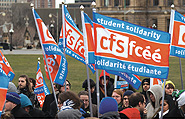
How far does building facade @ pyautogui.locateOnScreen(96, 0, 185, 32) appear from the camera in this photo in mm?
81562

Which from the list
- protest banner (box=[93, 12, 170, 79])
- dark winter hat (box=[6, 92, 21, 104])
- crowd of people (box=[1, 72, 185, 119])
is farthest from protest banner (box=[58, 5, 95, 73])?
dark winter hat (box=[6, 92, 21, 104])

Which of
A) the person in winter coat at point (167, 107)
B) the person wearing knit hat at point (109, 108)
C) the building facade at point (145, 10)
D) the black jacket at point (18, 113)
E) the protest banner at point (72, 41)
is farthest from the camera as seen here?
the building facade at point (145, 10)

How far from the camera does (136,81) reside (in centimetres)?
931

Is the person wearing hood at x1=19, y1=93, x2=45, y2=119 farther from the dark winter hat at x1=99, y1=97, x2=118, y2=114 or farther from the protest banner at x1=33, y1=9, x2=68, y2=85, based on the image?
the protest banner at x1=33, y1=9, x2=68, y2=85

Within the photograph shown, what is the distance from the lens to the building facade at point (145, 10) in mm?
81562

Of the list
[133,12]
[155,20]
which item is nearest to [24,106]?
[133,12]

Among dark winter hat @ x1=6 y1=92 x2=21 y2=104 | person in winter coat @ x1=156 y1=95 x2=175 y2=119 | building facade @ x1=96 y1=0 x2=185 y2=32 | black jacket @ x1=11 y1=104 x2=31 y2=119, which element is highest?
dark winter hat @ x1=6 y1=92 x2=21 y2=104

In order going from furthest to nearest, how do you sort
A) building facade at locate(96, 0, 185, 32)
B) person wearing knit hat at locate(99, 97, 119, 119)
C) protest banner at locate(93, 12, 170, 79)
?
building facade at locate(96, 0, 185, 32), protest banner at locate(93, 12, 170, 79), person wearing knit hat at locate(99, 97, 119, 119)

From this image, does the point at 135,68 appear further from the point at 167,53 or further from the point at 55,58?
the point at 55,58

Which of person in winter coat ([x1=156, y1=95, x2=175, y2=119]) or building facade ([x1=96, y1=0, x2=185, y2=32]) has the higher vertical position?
person in winter coat ([x1=156, y1=95, x2=175, y2=119])

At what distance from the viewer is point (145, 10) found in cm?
8244

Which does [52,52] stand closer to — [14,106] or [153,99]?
[153,99]

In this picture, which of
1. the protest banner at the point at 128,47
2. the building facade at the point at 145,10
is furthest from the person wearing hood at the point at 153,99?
the building facade at the point at 145,10

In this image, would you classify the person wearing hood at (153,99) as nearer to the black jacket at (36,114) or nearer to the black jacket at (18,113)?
the black jacket at (36,114)
